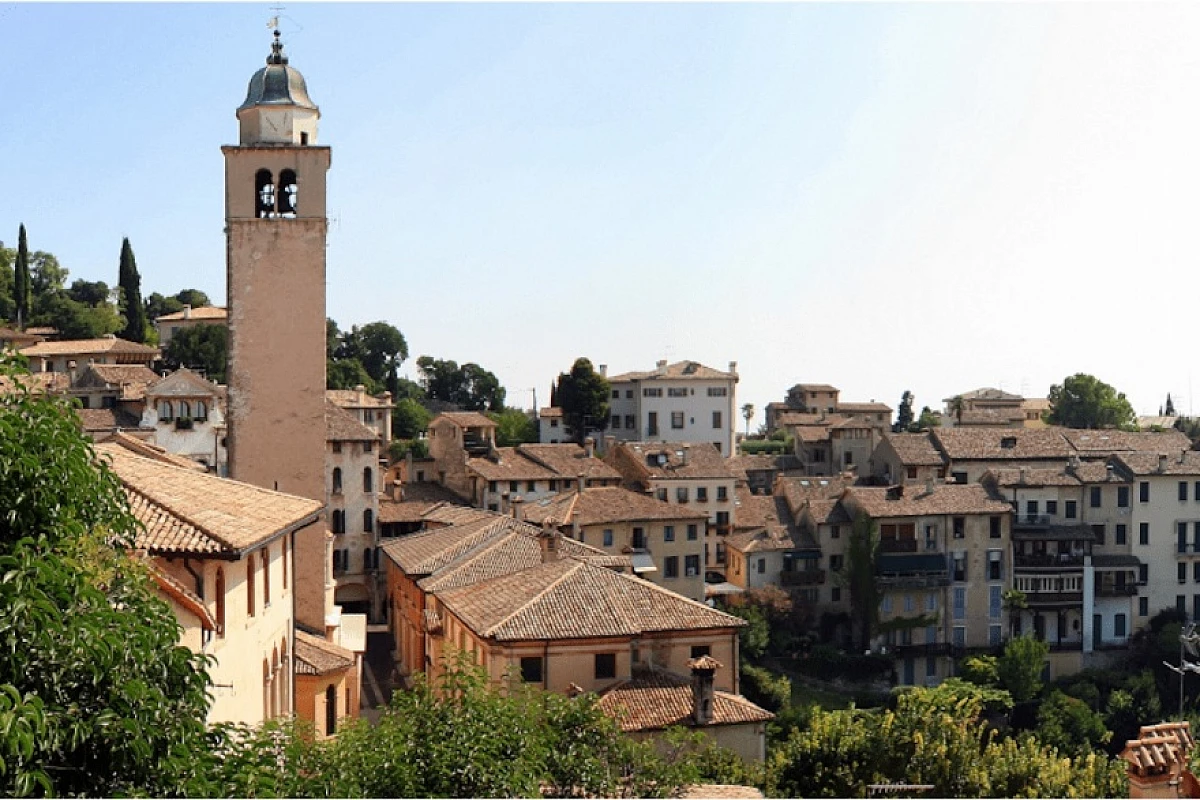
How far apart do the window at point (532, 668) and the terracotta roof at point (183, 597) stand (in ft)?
41.4

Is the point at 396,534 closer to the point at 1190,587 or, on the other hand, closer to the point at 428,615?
the point at 428,615

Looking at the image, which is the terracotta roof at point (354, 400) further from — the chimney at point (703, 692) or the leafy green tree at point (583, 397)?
the chimney at point (703, 692)

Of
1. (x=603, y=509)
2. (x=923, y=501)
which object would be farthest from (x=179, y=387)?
(x=923, y=501)

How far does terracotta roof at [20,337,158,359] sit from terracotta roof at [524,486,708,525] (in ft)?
129

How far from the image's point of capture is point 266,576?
19.9m

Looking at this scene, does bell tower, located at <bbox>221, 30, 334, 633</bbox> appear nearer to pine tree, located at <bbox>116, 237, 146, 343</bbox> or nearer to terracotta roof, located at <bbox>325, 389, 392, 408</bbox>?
terracotta roof, located at <bbox>325, 389, 392, 408</bbox>

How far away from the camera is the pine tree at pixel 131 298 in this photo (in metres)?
95.9

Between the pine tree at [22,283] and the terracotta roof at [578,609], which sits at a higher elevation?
the pine tree at [22,283]

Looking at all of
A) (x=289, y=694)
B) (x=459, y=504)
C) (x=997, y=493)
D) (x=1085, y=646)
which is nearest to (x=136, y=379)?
(x=459, y=504)

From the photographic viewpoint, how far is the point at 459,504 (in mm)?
64750

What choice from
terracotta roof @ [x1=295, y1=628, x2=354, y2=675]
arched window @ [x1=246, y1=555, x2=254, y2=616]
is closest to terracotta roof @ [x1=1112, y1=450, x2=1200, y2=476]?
terracotta roof @ [x1=295, y1=628, x2=354, y2=675]

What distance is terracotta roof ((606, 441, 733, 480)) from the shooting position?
211 feet

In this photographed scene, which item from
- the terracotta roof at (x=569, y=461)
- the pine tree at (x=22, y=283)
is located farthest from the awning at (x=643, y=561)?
the pine tree at (x=22, y=283)

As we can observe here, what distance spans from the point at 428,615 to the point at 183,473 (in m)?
14.3
